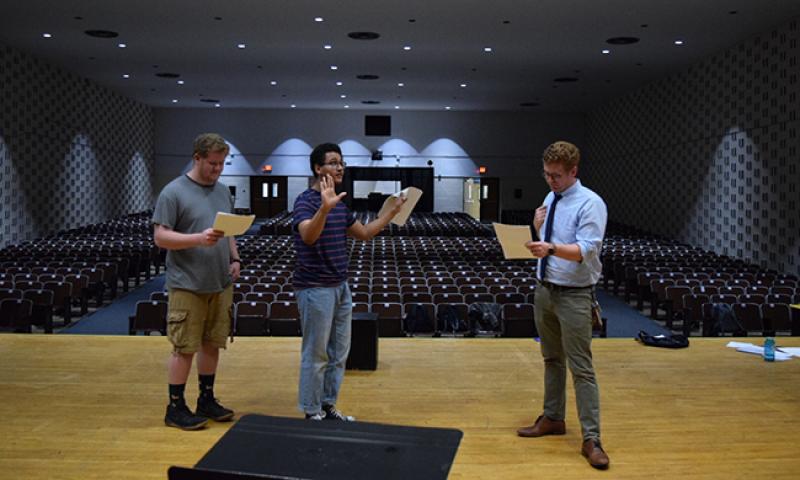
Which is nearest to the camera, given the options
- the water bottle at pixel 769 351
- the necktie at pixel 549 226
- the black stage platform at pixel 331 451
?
the black stage platform at pixel 331 451

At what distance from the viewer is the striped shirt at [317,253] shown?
3.95 m

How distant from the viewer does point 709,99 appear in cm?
1978

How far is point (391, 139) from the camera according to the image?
34156mm

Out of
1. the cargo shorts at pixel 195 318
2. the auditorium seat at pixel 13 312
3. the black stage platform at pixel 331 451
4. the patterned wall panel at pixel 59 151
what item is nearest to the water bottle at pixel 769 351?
the cargo shorts at pixel 195 318

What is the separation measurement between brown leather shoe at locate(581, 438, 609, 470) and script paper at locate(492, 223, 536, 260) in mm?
1039

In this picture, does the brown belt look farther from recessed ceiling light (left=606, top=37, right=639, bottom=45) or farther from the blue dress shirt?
recessed ceiling light (left=606, top=37, right=639, bottom=45)

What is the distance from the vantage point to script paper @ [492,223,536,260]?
3.73 m

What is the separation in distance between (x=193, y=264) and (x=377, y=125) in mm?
30381

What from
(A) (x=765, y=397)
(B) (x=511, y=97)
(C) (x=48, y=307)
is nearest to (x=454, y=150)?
(B) (x=511, y=97)

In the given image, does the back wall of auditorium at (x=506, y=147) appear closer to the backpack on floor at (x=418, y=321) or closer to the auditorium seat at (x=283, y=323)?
the backpack on floor at (x=418, y=321)

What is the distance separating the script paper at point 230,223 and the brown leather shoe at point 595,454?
83.5 inches

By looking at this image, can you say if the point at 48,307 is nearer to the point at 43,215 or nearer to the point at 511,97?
the point at 43,215

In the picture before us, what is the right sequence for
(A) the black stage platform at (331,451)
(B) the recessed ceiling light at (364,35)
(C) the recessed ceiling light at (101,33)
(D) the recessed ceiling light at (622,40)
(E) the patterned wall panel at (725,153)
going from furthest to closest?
(D) the recessed ceiling light at (622,40) → (C) the recessed ceiling light at (101,33) → (B) the recessed ceiling light at (364,35) → (E) the patterned wall panel at (725,153) → (A) the black stage platform at (331,451)

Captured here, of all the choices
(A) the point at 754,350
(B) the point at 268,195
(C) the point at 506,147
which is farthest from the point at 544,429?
(B) the point at 268,195
